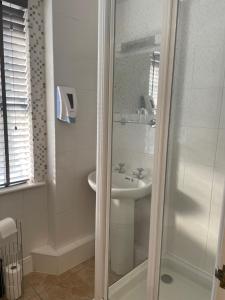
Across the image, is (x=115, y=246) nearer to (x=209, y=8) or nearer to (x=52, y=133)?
(x=52, y=133)

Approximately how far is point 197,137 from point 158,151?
1.80ft

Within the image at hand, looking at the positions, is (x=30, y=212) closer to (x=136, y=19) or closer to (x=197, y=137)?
(x=197, y=137)

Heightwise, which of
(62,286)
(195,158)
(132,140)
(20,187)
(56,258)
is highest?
(132,140)

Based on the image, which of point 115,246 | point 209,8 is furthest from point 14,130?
point 209,8

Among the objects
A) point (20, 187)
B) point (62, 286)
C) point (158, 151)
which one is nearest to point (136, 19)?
point (158, 151)

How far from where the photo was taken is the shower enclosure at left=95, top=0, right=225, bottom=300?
3.74ft

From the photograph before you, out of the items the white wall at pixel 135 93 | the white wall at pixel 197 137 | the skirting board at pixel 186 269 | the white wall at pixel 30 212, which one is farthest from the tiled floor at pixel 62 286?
the white wall at pixel 197 137

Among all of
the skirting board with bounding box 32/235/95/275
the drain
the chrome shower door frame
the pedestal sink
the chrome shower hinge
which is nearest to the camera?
the chrome shower hinge

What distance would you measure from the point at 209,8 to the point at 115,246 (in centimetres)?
155

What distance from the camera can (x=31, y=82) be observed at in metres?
1.71

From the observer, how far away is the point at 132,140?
5.05ft

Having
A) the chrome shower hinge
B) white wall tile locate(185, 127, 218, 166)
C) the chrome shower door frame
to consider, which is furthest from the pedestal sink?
the chrome shower hinge

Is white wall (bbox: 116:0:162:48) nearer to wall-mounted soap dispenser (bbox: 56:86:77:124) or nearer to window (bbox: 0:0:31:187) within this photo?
wall-mounted soap dispenser (bbox: 56:86:77:124)

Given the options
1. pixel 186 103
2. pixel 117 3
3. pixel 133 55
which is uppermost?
pixel 117 3
